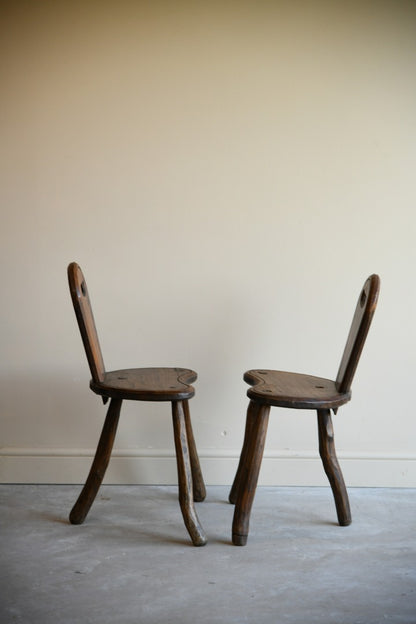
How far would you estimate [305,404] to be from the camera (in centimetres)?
193

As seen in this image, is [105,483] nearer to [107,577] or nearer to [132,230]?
[107,577]

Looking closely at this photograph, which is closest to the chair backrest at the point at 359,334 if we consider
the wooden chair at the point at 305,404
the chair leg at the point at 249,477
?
the wooden chair at the point at 305,404

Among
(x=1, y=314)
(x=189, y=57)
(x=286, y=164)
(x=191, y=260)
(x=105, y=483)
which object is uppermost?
(x=189, y=57)

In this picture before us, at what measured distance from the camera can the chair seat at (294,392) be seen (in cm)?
193

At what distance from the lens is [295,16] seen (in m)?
2.43

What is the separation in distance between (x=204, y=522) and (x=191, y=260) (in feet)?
3.11

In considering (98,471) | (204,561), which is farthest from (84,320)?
(204,561)

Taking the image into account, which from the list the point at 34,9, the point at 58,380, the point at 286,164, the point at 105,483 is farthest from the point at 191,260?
the point at 34,9

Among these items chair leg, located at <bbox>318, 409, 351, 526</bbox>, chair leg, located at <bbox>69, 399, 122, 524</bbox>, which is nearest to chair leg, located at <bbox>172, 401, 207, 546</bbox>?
chair leg, located at <bbox>69, 399, 122, 524</bbox>

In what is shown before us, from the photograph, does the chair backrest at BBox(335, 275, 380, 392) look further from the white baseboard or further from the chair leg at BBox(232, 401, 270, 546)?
the white baseboard

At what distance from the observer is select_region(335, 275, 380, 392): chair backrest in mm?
1948

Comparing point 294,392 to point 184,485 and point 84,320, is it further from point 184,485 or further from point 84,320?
point 84,320

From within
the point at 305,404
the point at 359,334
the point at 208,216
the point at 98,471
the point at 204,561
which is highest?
the point at 208,216

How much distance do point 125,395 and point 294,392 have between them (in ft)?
1.67
